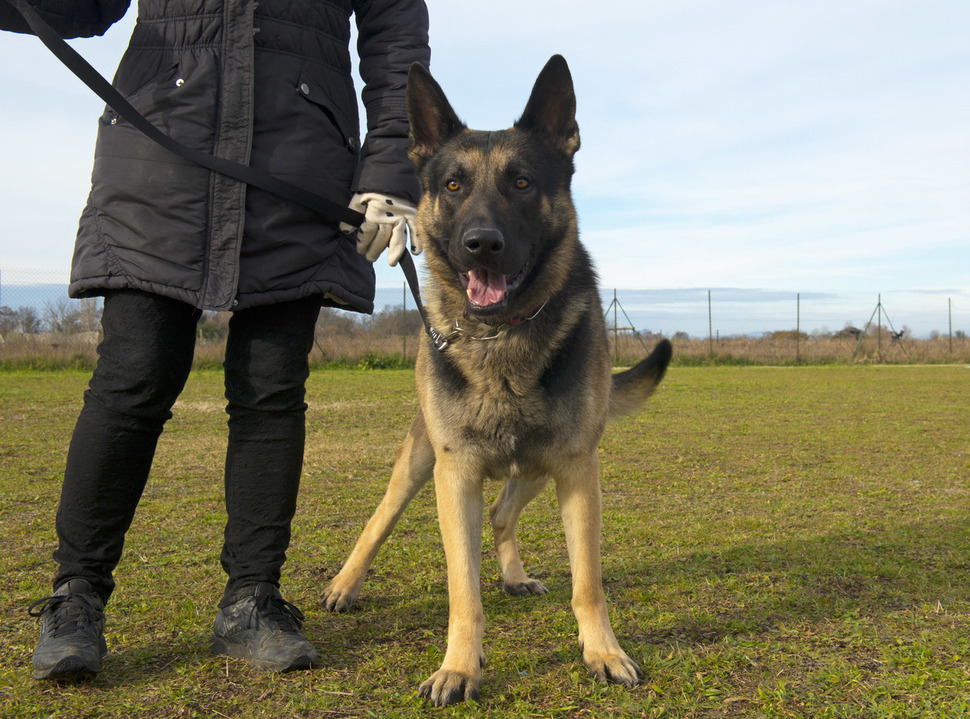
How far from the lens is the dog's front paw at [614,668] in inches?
86.1

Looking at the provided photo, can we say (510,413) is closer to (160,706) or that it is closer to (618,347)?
(160,706)

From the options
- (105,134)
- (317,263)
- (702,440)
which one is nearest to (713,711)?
(317,263)

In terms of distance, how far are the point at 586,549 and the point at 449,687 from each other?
1.95 ft

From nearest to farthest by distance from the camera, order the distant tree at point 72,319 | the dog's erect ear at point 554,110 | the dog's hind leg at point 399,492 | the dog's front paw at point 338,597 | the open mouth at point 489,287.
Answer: the open mouth at point 489,287
the dog's erect ear at point 554,110
the dog's front paw at point 338,597
the dog's hind leg at point 399,492
the distant tree at point 72,319

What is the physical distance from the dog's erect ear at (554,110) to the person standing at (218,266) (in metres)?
0.59

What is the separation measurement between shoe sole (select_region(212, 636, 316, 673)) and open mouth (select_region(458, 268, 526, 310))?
1.20m

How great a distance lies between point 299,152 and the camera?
7.97 ft

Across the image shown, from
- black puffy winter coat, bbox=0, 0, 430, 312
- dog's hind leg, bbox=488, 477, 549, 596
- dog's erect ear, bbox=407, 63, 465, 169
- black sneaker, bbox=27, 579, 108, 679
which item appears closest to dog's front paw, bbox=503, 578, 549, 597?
dog's hind leg, bbox=488, 477, 549, 596

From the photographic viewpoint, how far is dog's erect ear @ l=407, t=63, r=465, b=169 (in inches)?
104

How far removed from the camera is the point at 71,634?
7.06 feet

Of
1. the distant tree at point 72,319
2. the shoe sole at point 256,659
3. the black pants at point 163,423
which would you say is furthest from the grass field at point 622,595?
the distant tree at point 72,319

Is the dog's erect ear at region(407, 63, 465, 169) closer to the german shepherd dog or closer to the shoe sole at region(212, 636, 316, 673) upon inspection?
the german shepherd dog

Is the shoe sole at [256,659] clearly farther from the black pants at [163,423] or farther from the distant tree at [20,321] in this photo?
the distant tree at [20,321]

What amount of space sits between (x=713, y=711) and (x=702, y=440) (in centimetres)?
501
